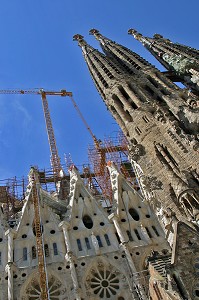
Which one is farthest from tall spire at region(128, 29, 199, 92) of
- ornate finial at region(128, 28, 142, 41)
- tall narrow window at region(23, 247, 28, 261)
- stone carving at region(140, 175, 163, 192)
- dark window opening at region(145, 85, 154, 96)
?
tall narrow window at region(23, 247, 28, 261)

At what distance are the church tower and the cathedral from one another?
6 centimetres

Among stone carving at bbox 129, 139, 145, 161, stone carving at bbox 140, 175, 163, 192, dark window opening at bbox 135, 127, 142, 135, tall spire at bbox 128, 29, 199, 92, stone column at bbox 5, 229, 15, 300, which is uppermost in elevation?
tall spire at bbox 128, 29, 199, 92

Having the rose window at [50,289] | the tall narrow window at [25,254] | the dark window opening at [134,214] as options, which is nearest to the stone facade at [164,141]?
the dark window opening at [134,214]

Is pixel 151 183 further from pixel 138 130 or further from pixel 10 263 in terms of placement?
pixel 10 263

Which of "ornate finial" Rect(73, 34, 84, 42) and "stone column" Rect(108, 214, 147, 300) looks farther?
"ornate finial" Rect(73, 34, 84, 42)

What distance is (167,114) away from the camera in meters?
24.1

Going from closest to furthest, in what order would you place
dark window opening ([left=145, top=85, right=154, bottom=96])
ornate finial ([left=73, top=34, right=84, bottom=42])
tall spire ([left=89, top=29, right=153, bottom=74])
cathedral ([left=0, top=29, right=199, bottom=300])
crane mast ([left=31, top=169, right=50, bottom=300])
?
cathedral ([left=0, top=29, right=199, bottom=300]) → crane mast ([left=31, top=169, right=50, bottom=300]) → dark window opening ([left=145, top=85, right=154, bottom=96]) → tall spire ([left=89, top=29, right=153, bottom=74]) → ornate finial ([left=73, top=34, right=84, bottom=42])

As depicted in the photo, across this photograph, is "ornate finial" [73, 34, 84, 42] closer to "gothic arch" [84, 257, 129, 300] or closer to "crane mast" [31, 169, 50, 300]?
"crane mast" [31, 169, 50, 300]

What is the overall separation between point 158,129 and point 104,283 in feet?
32.8

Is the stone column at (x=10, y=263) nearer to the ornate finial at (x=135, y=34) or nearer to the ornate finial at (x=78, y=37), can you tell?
the ornate finial at (x=78, y=37)

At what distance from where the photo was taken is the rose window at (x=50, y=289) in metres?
16.8

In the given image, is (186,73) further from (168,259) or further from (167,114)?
(168,259)

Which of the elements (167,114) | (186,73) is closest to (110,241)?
(167,114)

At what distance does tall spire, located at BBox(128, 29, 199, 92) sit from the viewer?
109 ft
